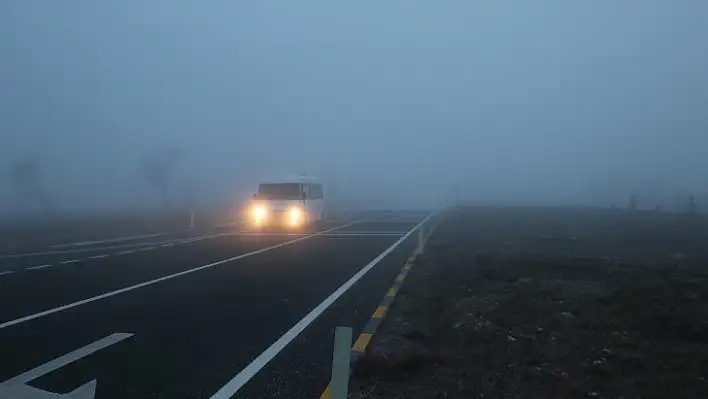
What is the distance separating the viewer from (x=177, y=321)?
7977 mm

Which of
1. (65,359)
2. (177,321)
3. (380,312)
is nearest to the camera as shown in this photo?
(65,359)

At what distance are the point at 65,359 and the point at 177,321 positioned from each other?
2.00 meters

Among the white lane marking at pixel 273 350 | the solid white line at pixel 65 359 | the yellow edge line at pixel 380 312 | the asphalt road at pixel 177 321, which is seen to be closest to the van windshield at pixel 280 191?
the asphalt road at pixel 177 321

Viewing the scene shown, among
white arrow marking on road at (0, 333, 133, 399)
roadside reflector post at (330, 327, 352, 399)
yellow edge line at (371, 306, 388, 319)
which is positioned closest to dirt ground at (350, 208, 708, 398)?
yellow edge line at (371, 306, 388, 319)

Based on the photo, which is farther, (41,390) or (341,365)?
(41,390)

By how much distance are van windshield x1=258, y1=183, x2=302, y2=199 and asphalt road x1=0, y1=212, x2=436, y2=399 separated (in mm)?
10395

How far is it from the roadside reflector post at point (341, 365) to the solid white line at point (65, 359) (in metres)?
3.70

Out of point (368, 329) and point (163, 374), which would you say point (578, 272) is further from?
point (163, 374)

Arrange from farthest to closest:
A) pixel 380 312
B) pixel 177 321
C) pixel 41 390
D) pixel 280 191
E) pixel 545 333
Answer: pixel 280 191 → pixel 380 312 → pixel 177 321 → pixel 545 333 → pixel 41 390

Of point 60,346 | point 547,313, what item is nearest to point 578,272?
point 547,313

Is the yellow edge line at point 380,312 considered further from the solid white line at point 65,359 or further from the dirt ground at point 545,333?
the solid white line at point 65,359

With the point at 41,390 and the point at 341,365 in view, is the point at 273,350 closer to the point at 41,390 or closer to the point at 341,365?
the point at 41,390

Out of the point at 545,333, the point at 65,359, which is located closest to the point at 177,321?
the point at 65,359

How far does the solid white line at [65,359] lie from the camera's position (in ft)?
17.7
